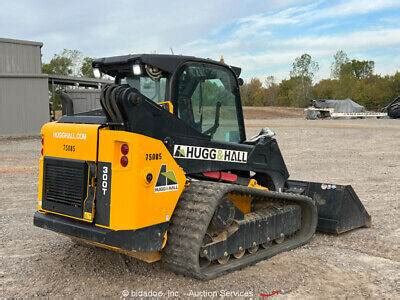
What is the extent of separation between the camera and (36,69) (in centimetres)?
2747

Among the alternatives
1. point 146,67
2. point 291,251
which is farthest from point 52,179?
point 291,251

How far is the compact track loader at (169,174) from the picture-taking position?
4527mm

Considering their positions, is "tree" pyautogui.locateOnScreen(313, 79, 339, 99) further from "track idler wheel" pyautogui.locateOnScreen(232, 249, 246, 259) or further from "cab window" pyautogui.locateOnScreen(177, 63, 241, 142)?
"track idler wheel" pyautogui.locateOnScreen(232, 249, 246, 259)

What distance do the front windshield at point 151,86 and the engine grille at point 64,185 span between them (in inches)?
43.4

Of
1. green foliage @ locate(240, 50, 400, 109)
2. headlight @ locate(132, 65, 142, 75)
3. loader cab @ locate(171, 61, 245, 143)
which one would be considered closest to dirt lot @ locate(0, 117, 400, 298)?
loader cab @ locate(171, 61, 245, 143)

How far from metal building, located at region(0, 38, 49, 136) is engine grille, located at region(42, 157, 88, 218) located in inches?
898

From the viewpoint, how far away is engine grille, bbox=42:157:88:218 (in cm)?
480

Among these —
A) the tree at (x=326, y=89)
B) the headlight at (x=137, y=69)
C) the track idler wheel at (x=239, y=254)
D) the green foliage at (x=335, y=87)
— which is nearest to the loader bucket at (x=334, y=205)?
the track idler wheel at (x=239, y=254)

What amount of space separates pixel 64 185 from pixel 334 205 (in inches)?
145

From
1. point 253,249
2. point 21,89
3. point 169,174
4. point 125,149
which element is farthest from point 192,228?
point 21,89

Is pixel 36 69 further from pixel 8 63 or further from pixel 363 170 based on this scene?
pixel 363 170

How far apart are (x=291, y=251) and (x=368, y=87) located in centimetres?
6793

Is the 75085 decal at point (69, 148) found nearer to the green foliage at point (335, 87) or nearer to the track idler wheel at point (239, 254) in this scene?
the track idler wheel at point (239, 254)

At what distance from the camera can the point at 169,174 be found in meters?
4.81
